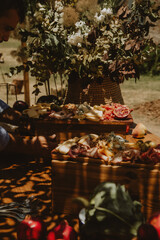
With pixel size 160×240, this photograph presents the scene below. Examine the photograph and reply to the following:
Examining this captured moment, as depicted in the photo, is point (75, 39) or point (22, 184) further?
point (75, 39)

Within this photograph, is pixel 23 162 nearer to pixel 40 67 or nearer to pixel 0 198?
pixel 0 198

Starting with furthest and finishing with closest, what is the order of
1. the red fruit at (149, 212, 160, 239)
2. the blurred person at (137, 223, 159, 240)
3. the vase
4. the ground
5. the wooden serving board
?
the ground, the vase, the wooden serving board, the red fruit at (149, 212, 160, 239), the blurred person at (137, 223, 159, 240)

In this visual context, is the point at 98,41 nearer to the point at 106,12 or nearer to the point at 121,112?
the point at 106,12

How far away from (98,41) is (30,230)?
2.27 metres

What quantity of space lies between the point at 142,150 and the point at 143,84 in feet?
26.0

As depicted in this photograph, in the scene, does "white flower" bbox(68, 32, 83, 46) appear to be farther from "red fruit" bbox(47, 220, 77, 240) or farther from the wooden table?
"red fruit" bbox(47, 220, 77, 240)

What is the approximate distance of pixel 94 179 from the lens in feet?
5.19

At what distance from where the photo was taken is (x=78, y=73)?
9.59 feet

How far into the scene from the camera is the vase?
3012mm

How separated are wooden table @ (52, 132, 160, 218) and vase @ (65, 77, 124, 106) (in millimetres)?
1513

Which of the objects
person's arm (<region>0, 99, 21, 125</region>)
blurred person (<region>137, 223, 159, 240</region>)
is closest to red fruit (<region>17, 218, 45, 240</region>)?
blurred person (<region>137, 223, 159, 240</region>)

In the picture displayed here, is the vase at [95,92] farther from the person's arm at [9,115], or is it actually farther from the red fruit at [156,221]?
the red fruit at [156,221]

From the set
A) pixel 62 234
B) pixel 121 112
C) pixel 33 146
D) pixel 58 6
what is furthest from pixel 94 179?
pixel 58 6

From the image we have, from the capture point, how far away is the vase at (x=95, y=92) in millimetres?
3012
